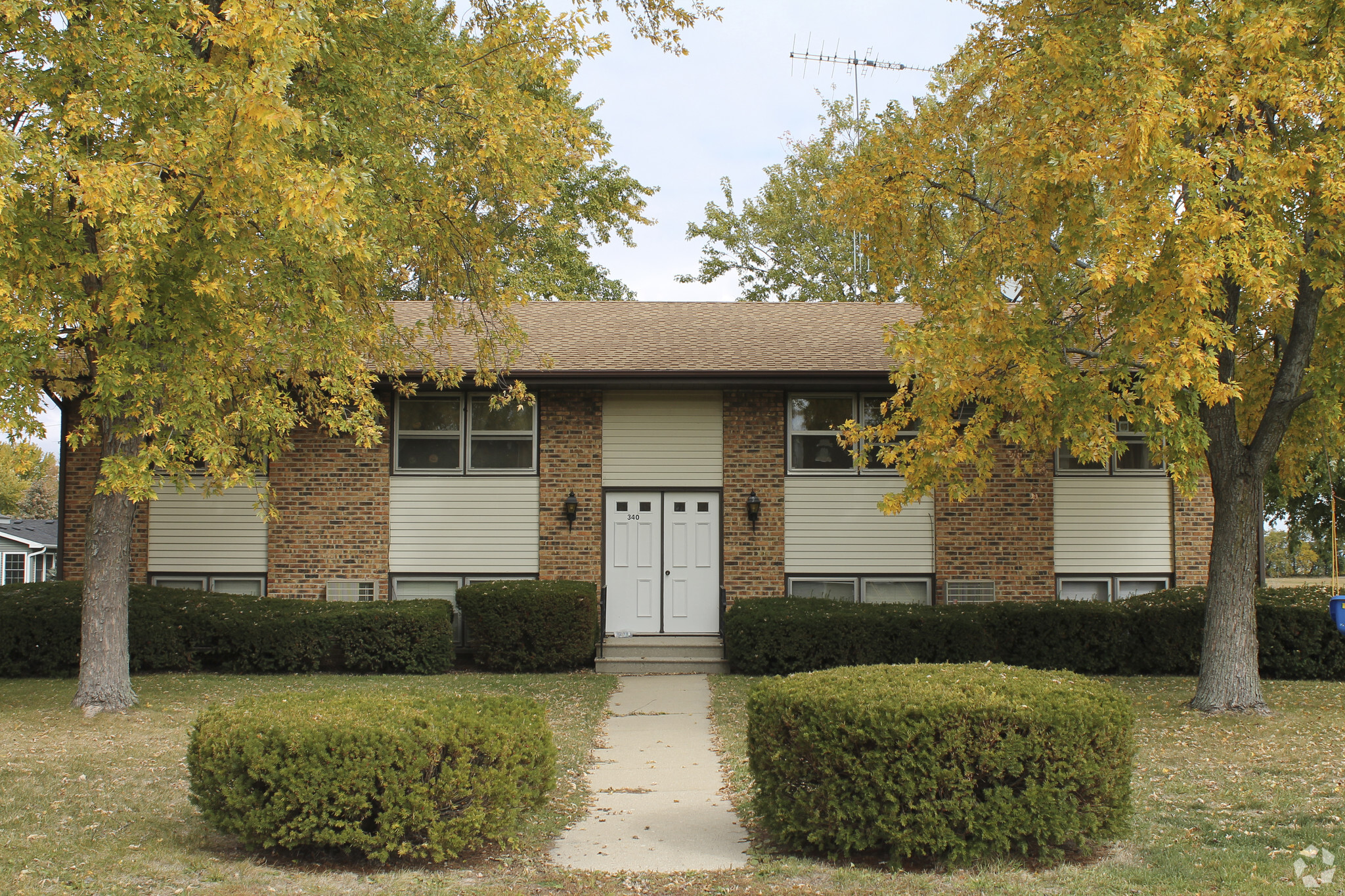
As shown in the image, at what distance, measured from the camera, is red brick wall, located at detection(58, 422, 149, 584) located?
567 inches

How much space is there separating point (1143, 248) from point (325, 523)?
36.2 feet

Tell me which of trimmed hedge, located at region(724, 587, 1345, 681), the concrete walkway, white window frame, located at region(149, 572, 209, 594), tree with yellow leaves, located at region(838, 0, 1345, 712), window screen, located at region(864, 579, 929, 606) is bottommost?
the concrete walkway

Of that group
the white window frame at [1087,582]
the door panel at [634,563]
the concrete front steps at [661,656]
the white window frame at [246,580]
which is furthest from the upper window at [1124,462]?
the white window frame at [246,580]

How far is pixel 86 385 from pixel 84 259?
458 cm

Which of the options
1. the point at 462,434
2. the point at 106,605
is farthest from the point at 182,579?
the point at 106,605

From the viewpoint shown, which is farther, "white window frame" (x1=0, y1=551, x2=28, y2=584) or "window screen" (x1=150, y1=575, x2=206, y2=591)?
"white window frame" (x1=0, y1=551, x2=28, y2=584)

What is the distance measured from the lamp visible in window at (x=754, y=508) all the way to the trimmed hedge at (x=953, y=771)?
28.8 feet

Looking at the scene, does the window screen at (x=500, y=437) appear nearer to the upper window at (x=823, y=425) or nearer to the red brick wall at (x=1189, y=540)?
the upper window at (x=823, y=425)

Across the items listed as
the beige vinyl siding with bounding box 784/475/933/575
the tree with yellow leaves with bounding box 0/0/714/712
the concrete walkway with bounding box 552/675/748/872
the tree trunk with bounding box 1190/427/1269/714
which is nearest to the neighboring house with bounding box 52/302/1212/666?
the beige vinyl siding with bounding box 784/475/933/575

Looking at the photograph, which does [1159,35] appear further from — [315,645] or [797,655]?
[315,645]

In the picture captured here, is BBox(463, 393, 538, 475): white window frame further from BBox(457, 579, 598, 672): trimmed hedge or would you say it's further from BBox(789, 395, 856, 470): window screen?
BBox(789, 395, 856, 470): window screen

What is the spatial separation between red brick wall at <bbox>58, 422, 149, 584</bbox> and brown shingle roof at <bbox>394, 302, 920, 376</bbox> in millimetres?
4908

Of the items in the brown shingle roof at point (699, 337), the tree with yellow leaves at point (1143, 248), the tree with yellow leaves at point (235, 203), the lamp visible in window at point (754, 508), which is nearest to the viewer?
the tree with yellow leaves at point (235, 203)

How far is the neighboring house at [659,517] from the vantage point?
14.7 metres
